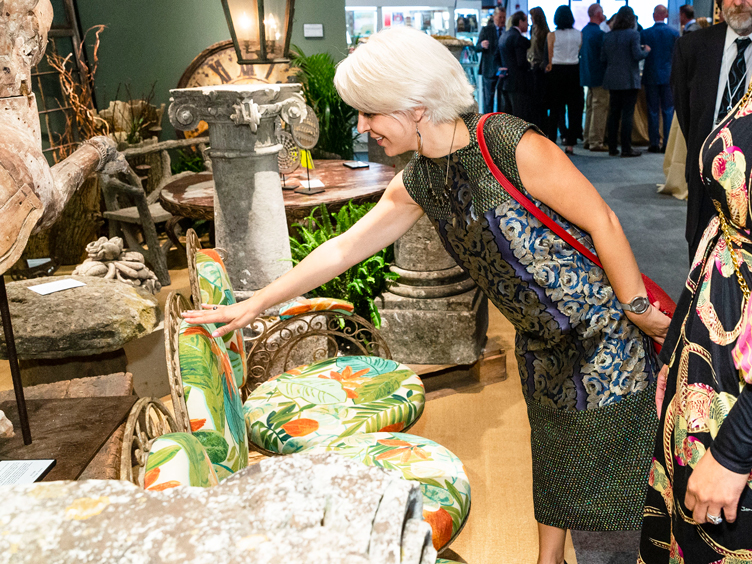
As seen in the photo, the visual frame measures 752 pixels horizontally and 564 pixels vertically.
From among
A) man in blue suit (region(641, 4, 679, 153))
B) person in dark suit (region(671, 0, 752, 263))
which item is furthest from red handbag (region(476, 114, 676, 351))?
man in blue suit (region(641, 4, 679, 153))

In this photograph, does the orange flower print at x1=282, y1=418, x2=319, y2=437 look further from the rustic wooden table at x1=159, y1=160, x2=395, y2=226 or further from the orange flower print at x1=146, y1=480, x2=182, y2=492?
the rustic wooden table at x1=159, y1=160, x2=395, y2=226

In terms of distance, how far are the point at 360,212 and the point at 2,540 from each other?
367 centimetres

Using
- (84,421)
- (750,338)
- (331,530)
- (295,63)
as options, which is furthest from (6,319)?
(295,63)

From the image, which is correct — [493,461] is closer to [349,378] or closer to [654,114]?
[349,378]

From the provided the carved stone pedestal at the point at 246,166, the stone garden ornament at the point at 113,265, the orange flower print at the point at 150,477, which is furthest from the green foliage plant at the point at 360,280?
the orange flower print at the point at 150,477

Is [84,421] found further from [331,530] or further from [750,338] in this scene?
[750,338]

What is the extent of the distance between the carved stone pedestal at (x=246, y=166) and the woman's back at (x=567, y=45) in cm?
691

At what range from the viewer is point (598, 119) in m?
9.57

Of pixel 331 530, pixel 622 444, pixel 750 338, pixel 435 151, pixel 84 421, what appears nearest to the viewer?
pixel 331 530

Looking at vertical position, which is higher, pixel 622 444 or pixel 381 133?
pixel 381 133

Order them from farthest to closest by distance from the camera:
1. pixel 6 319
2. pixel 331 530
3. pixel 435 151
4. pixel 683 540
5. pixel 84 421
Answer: pixel 435 151 < pixel 84 421 < pixel 6 319 < pixel 683 540 < pixel 331 530

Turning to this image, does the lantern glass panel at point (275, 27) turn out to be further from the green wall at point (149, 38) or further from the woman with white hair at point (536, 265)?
the green wall at point (149, 38)

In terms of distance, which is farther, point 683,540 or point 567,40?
point 567,40

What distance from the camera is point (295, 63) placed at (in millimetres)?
7695
